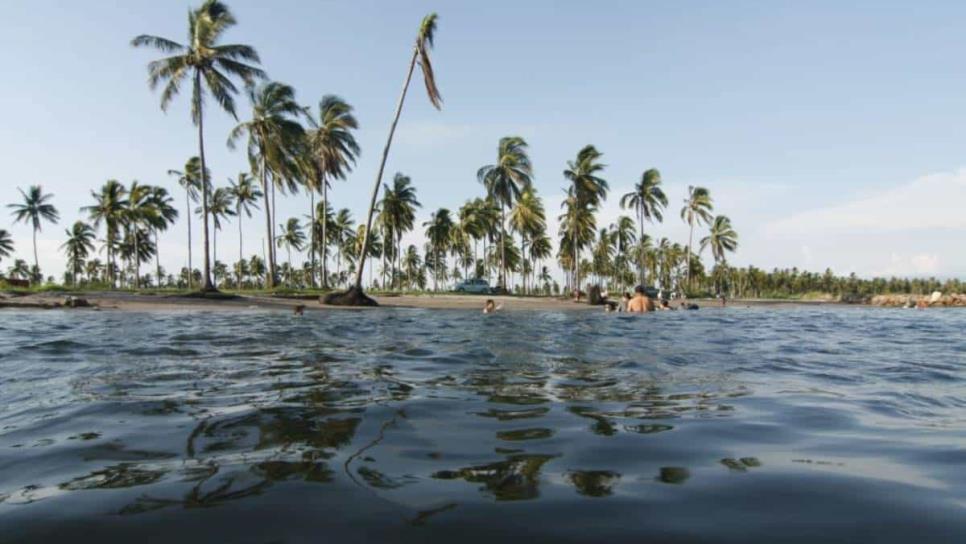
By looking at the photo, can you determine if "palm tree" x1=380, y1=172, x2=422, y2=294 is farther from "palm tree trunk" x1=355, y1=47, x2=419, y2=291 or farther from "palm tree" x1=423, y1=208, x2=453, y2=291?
"palm tree trunk" x1=355, y1=47, x2=419, y2=291

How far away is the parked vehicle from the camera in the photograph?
46906 millimetres

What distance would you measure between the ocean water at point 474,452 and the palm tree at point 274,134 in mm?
31416

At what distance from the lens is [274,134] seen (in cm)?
3581

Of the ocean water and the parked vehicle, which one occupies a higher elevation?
the parked vehicle

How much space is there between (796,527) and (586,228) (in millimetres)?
58373

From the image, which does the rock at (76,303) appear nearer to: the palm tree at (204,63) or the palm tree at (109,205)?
the palm tree at (204,63)

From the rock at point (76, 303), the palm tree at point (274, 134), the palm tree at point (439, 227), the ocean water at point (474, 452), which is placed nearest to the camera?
the ocean water at point (474, 452)

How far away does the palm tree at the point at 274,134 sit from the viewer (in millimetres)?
35500

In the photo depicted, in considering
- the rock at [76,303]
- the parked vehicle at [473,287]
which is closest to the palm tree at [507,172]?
the parked vehicle at [473,287]

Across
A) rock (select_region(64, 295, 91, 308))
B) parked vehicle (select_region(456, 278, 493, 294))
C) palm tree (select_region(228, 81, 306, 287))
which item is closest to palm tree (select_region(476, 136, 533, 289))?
parked vehicle (select_region(456, 278, 493, 294))

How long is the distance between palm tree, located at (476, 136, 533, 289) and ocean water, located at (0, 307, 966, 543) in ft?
147

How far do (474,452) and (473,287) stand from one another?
4399cm

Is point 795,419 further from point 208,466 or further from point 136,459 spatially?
point 136,459

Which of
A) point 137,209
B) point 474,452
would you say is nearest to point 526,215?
point 137,209
